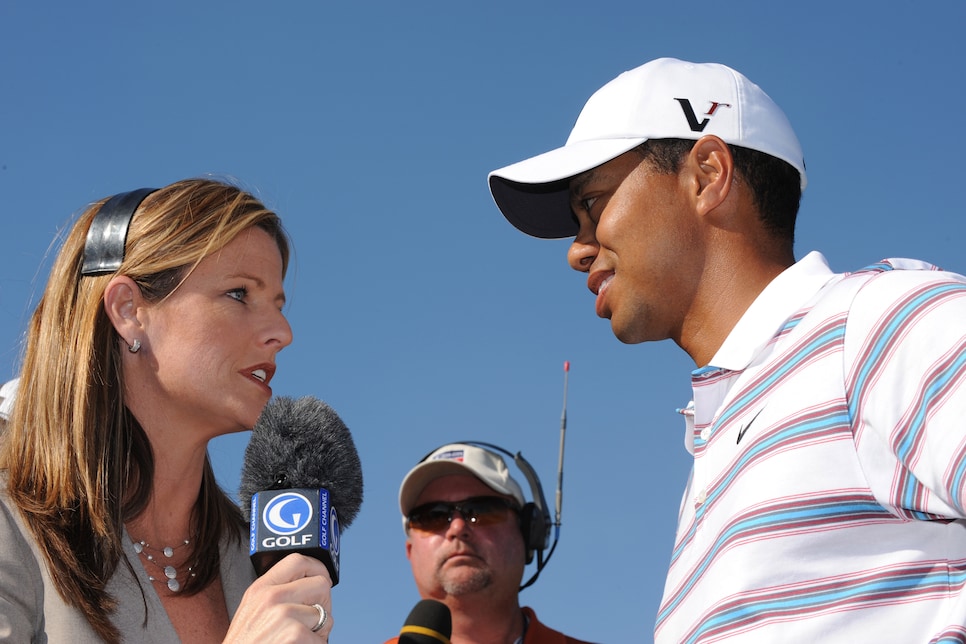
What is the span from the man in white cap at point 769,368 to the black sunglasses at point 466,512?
3708 millimetres

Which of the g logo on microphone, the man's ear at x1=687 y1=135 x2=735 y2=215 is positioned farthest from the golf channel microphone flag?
the man's ear at x1=687 y1=135 x2=735 y2=215

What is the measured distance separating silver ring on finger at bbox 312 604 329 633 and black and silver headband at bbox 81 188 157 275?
195cm

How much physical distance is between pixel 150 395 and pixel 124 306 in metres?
0.39

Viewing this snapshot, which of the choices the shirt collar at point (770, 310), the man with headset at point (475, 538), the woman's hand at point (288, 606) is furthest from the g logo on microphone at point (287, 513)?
the man with headset at point (475, 538)

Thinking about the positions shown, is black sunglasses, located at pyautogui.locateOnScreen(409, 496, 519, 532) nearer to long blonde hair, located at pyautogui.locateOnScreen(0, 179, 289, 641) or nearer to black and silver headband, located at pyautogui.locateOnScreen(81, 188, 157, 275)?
long blonde hair, located at pyautogui.locateOnScreen(0, 179, 289, 641)

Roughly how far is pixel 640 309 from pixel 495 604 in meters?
3.77

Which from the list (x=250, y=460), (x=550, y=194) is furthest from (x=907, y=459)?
(x=550, y=194)

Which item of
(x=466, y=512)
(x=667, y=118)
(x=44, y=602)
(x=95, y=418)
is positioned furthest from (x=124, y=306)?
(x=466, y=512)

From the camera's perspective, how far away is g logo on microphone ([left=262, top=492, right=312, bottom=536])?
11.7ft

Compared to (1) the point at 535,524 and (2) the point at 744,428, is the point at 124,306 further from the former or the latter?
(1) the point at 535,524

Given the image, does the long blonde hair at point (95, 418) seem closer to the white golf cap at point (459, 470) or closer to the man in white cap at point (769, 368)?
the man in white cap at point (769, 368)

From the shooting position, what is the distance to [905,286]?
10.4 feet

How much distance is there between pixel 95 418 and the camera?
446cm

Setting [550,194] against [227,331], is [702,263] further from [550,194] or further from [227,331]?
[227,331]
